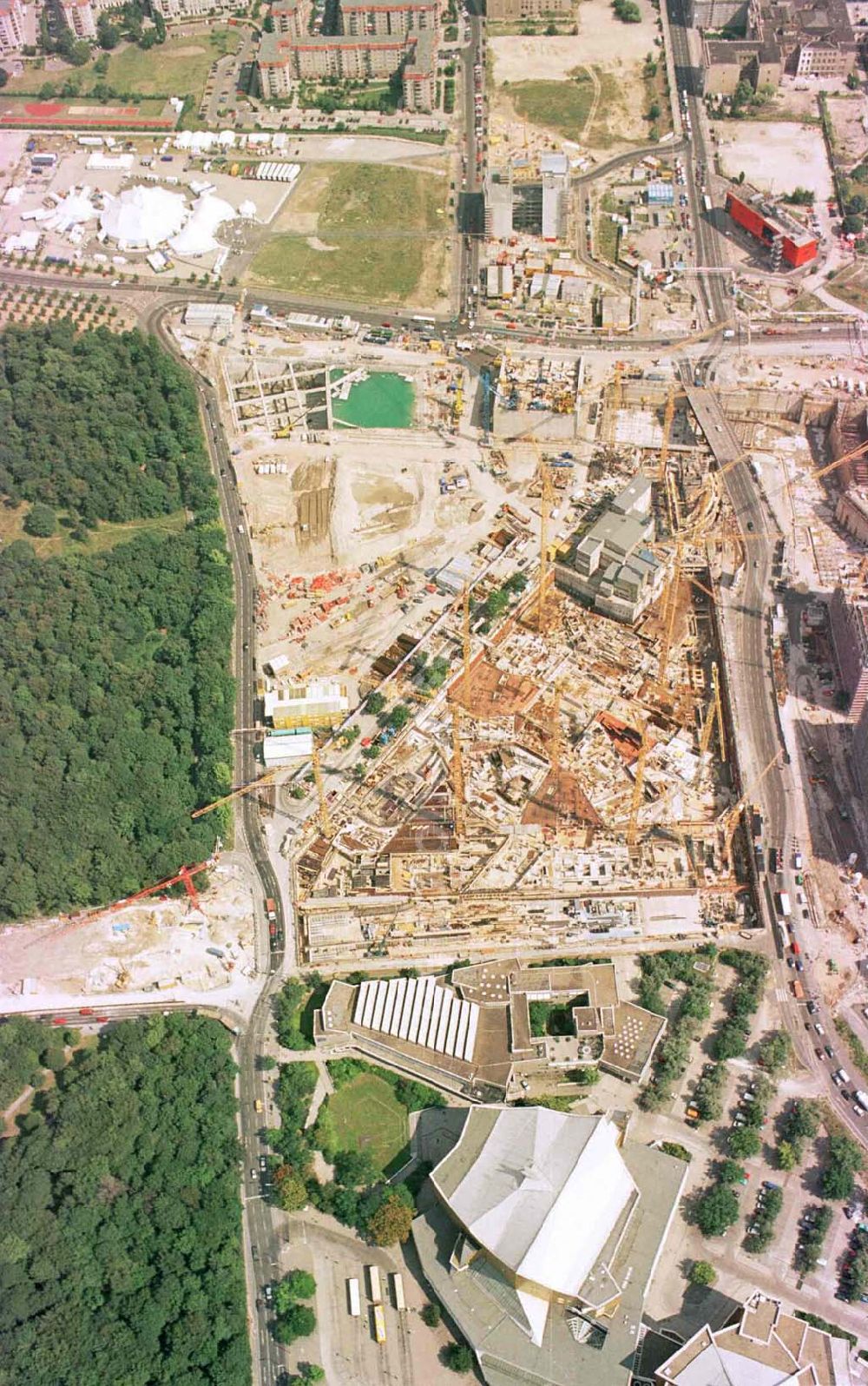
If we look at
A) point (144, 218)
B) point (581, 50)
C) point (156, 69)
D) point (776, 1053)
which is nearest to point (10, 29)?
point (156, 69)


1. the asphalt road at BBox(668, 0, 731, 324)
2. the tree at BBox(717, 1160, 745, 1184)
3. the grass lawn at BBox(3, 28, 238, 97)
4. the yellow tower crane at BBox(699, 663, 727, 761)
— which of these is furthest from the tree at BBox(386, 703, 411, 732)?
the grass lawn at BBox(3, 28, 238, 97)

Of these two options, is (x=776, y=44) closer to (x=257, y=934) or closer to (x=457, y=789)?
(x=457, y=789)

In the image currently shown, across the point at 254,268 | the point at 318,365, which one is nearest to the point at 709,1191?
the point at 318,365

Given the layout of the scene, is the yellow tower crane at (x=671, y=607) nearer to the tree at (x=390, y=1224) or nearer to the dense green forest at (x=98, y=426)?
the dense green forest at (x=98, y=426)

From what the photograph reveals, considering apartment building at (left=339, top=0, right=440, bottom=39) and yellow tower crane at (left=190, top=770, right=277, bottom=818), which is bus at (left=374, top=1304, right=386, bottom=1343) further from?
apartment building at (left=339, top=0, right=440, bottom=39)

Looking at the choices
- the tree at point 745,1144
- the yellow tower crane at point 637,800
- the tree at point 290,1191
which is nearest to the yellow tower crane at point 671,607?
the yellow tower crane at point 637,800

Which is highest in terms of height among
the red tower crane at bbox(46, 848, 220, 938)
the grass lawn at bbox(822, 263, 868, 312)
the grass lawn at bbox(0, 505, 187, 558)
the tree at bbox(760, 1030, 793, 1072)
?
the grass lawn at bbox(822, 263, 868, 312)
